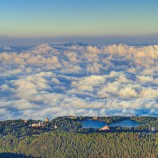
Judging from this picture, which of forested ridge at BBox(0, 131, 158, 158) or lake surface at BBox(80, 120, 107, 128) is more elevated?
forested ridge at BBox(0, 131, 158, 158)

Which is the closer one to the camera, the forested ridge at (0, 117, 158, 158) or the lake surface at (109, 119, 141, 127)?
the forested ridge at (0, 117, 158, 158)

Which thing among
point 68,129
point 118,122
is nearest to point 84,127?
point 68,129

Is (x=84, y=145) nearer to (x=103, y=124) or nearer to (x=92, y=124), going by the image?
(x=92, y=124)

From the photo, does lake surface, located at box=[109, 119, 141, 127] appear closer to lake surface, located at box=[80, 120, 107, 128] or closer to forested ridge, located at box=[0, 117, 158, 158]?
lake surface, located at box=[80, 120, 107, 128]

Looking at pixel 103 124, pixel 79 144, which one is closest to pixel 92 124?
pixel 103 124

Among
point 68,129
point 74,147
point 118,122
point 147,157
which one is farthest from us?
point 118,122

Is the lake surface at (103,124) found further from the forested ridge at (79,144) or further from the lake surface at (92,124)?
the forested ridge at (79,144)

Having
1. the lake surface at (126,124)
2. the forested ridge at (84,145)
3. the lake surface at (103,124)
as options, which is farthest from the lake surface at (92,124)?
the forested ridge at (84,145)

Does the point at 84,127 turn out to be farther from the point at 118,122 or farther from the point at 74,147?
the point at 74,147

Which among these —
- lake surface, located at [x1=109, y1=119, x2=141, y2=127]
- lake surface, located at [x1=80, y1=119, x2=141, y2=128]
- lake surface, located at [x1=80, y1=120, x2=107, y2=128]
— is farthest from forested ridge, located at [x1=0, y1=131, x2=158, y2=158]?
lake surface, located at [x1=109, y1=119, x2=141, y2=127]

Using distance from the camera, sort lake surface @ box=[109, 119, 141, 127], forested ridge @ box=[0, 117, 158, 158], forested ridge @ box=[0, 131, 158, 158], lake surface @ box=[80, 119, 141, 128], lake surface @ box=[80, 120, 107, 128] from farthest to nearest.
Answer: lake surface @ box=[109, 119, 141, 127] → lake surface @ box=[80, 119, 141, 128] → lake surface @ box=[80, 120, 107, 128] → forested ridge @ box=[0, 117, 158, 158] → forested ridge @ box=[0, 131, 158, 158]

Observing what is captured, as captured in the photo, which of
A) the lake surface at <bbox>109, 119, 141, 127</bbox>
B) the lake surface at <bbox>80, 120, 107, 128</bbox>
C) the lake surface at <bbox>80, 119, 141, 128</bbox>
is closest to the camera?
the lake surface at <bbox>80, 120, 107, 128</bbox>
